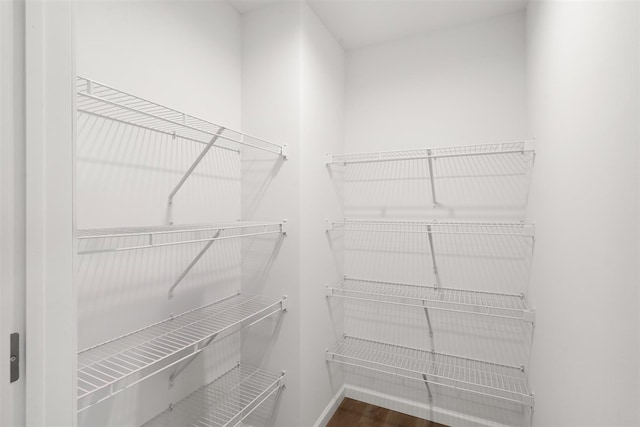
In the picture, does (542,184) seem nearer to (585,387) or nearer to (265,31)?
(585,387)

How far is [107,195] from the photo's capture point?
1189 millimetres

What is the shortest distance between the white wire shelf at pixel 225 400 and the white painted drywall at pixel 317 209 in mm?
240

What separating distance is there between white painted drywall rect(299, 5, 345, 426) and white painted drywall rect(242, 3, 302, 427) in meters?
0.05

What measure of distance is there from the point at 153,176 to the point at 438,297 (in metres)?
1.75

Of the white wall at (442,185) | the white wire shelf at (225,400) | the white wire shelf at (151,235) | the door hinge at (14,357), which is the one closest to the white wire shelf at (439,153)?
the white wall at (442,185)

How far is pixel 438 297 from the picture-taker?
1984 millimetres

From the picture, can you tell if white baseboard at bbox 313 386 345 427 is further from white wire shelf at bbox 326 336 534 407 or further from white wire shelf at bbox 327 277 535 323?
white wire shelf at bbox 327 277 535 323

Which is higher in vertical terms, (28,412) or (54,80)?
(54,80)


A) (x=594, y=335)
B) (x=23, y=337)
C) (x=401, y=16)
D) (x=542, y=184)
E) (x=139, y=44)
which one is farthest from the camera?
(x=401, y=16)

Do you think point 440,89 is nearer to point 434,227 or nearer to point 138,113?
point 434,227

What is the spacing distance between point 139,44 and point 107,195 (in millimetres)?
648

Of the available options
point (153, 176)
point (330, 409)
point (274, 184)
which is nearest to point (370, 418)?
point (330, 409)

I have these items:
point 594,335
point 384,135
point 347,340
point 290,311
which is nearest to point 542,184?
point 594,335

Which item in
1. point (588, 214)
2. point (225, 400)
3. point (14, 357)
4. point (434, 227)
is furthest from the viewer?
point (434, 227)
